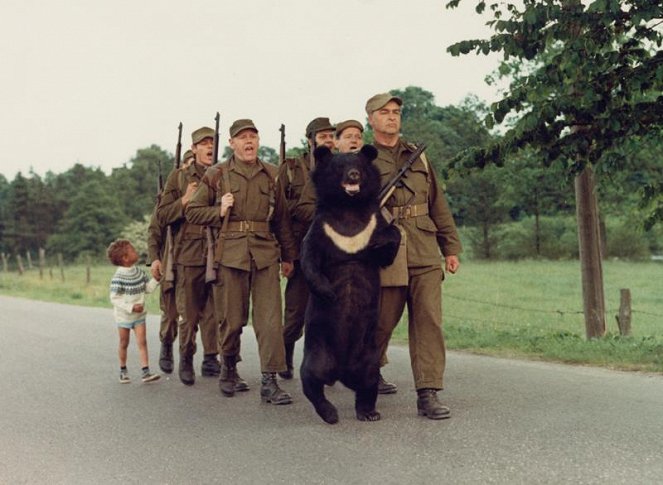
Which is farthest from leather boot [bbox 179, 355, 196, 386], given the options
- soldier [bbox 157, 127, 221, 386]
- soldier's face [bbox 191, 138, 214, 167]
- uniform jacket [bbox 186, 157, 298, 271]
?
soldier's face [bbox 191, 138, 214, 167]

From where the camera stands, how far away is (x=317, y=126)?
8625 mm

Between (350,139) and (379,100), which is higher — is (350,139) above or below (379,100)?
below

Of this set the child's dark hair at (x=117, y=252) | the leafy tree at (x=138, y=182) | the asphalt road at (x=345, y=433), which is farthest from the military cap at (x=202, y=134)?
the leafy tree at (x=138, y=182)

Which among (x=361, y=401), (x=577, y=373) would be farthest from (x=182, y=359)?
(x=577, y=373)

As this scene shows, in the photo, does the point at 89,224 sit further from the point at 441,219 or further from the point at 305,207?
the point at 441,219

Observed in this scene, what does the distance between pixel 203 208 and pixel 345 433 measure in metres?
2.76

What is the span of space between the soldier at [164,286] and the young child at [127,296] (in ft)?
1.86

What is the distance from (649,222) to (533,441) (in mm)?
6000

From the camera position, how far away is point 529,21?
8.21 meters

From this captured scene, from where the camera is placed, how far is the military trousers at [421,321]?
6.48 metres

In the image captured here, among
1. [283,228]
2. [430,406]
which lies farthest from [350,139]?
[430,406]

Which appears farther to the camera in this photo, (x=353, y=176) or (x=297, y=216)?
(x=297, y=216)

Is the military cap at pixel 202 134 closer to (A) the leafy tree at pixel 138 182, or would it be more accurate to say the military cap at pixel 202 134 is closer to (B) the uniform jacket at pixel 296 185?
(B) the uniform jacket at pixel 296 185

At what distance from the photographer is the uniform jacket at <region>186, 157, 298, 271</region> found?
299 inches
